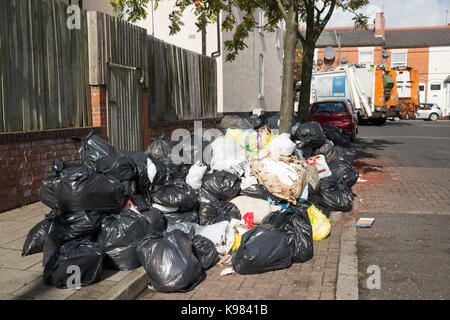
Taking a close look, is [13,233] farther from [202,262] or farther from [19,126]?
[202,262]

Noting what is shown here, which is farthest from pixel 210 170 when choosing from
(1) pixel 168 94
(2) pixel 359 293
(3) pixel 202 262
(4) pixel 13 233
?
(1) pixel 168 94

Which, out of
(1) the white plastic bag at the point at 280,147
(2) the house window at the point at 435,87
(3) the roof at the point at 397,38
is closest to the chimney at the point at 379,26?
(3) the roof at the point at 397,38

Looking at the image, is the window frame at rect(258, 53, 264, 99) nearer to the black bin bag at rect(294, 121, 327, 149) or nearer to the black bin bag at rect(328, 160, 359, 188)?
the black bin bag at rect(294, 121, 327, 149)

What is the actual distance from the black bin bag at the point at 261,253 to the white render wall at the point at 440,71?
146 ft

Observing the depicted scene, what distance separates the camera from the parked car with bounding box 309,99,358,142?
15375 mm

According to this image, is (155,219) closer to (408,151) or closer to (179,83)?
(179,83)

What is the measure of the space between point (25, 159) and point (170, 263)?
10.7 ft

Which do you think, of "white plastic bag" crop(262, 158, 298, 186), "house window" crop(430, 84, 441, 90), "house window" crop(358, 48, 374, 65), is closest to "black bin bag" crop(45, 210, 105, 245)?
"white plastic bag" crop(262, 158, 298, 186)

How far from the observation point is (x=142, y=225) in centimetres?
446

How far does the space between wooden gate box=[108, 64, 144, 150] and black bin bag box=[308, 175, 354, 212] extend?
3.85 m

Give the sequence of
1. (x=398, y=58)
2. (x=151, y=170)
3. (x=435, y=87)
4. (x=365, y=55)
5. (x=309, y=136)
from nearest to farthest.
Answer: (x=151, y=170), (x=309, y=136), (x=435, y=87), (x=365, y=55), (x=398, y=58)

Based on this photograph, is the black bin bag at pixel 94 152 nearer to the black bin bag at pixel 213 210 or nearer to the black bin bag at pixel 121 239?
the black bin bag at pixel 121 239

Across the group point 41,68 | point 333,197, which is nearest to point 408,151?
point 333,197

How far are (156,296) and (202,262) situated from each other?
65cm
